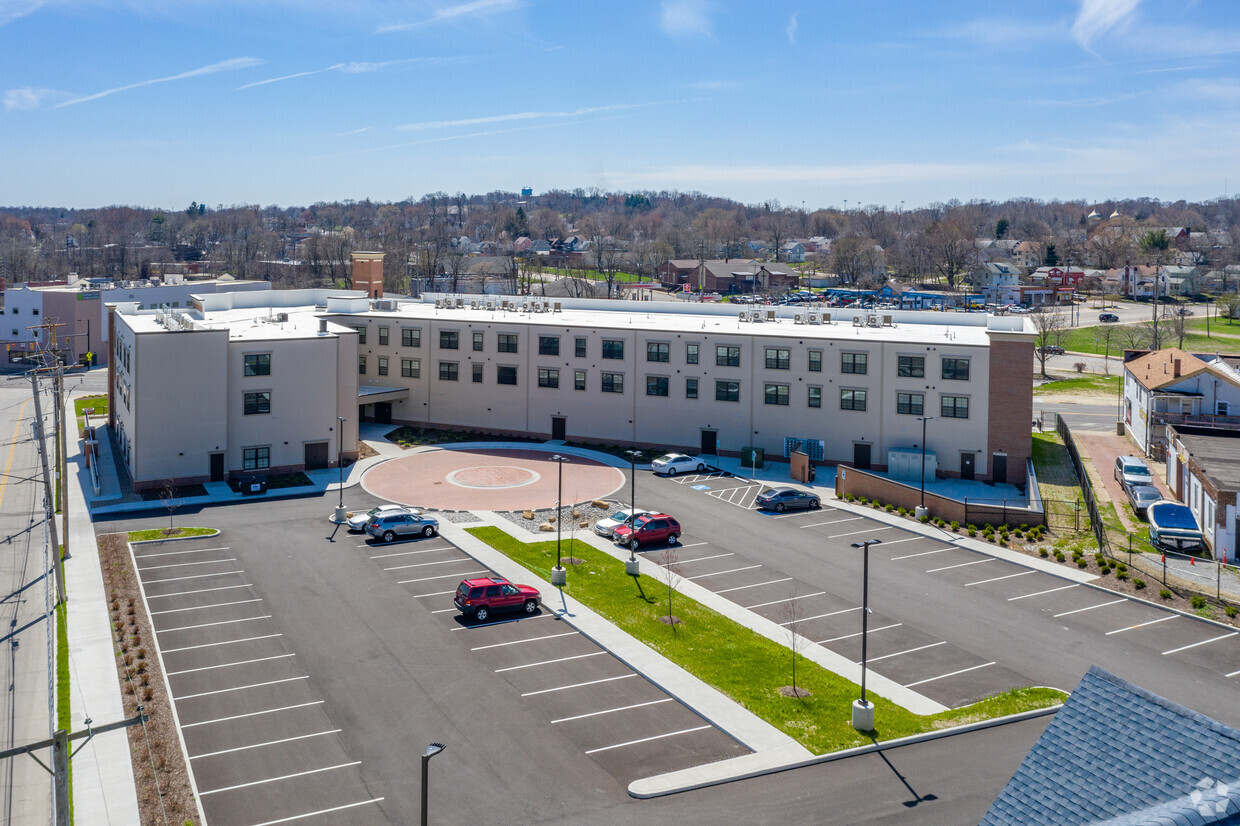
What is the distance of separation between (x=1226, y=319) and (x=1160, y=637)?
135963 millimetres

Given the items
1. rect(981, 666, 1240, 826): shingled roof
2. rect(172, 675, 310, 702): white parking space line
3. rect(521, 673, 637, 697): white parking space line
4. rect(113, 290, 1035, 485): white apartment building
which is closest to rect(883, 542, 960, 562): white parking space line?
rect(113, 290, 1035, 485): white apartment building

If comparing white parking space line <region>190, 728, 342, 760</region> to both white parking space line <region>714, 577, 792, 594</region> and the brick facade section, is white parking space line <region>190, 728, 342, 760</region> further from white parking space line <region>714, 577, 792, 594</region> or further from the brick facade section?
the brick facade section

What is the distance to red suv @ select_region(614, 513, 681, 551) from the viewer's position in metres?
45.3

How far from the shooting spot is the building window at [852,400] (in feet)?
197

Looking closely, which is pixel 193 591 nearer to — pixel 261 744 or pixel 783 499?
pixel 261 744

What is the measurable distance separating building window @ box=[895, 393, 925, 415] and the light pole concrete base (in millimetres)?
33722

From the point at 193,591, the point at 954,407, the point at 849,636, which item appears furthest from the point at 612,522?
the point at 954,407

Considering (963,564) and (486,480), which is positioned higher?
(486,480)

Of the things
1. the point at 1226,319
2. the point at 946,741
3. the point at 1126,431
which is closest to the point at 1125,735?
the point at 946,741

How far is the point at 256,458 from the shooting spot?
5650 centimetres

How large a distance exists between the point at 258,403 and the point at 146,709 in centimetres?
3010

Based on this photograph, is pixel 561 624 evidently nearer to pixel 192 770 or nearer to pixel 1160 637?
pixel 192 770

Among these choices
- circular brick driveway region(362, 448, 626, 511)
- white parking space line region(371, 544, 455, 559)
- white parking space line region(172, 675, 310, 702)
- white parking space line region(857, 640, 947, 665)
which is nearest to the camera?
white parking space line region(172, 675, 310, 702)

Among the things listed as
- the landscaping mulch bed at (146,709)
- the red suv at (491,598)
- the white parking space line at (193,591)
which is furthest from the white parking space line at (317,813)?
the white parking space line at (193,591)
